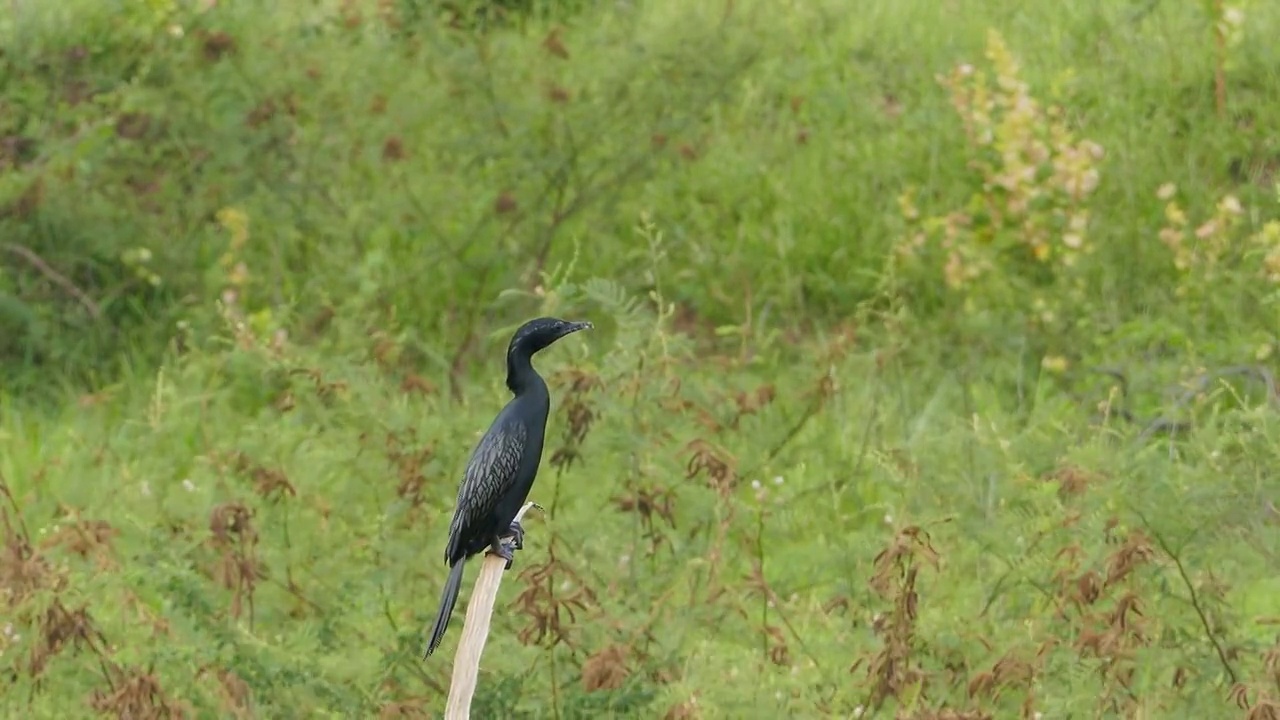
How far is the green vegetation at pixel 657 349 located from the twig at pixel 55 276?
4cm

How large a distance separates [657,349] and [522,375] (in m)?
1.76

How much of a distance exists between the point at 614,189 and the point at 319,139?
46.8 inches

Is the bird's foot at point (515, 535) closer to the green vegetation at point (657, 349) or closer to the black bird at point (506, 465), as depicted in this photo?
the black bird at point (506, 465)

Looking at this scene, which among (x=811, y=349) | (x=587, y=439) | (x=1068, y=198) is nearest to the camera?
(x=587, y=439)

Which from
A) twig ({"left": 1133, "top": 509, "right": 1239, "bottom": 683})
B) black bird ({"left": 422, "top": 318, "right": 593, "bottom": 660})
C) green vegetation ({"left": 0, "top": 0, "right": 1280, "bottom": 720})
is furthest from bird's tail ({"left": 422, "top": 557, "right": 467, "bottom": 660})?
twig ({"left": 1133, "top": 509, "right": 1239, "bottom": 683})

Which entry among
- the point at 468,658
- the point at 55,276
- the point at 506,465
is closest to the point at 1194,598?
the point at 506,465

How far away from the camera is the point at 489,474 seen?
430 cm

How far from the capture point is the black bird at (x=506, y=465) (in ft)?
13.4

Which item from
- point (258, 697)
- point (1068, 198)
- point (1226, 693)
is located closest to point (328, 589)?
point (258, 697)

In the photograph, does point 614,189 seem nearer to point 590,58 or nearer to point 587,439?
point 590,58

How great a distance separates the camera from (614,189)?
902 cm

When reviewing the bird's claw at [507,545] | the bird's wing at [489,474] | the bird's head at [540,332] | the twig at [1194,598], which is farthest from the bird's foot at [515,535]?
the twig at [1194,598]

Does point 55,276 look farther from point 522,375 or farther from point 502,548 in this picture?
point 522,375

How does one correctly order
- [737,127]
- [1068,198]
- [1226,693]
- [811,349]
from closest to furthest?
[1226,693] < [811,349] < [1068,198] < [737,127]
